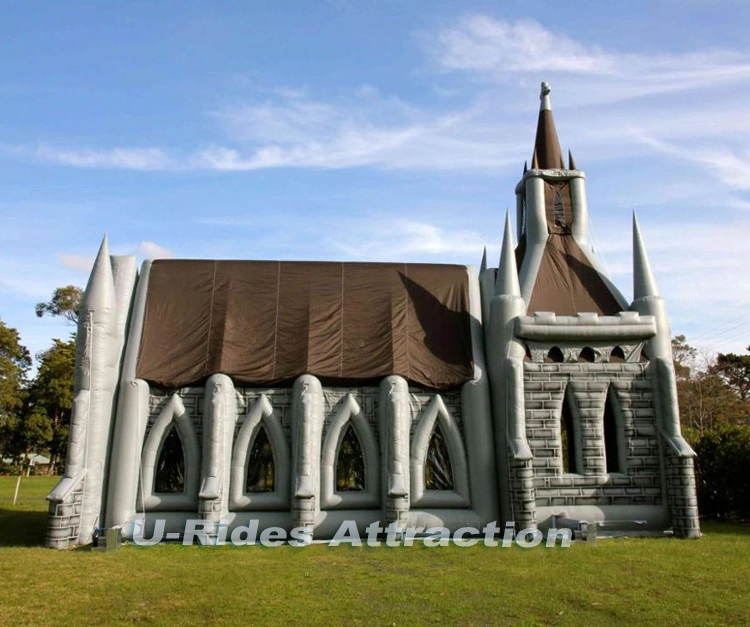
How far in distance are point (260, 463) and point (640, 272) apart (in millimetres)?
12601

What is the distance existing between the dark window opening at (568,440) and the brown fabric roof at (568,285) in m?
2.91

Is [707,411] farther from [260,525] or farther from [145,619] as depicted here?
[145,619]

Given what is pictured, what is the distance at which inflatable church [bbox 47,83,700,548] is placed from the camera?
56.5ft

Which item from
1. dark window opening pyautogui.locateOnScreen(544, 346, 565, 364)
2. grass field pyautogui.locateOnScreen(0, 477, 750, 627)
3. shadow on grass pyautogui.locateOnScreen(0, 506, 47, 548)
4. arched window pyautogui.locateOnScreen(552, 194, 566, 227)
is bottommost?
grass field pyautogui.locateOnScreen(0, 477, 750, 627)

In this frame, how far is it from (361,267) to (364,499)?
23.2ft

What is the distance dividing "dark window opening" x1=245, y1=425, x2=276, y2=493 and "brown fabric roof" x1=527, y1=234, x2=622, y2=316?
8.56m

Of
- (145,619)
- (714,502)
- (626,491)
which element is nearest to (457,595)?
(145,619)

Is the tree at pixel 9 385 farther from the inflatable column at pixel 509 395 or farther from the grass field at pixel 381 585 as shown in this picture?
the inflatable column at pixel 509 395

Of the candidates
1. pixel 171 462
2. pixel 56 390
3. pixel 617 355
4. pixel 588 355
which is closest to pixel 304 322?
pixel 171 462

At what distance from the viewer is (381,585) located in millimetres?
11867

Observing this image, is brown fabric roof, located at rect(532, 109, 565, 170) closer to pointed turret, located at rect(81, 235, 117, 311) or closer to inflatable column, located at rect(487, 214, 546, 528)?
inflatable column, located at rect(487, 214, 546, 528)

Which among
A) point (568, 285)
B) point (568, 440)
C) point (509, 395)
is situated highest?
point (568, 285)

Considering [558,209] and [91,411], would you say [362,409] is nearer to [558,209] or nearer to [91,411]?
[91,411]

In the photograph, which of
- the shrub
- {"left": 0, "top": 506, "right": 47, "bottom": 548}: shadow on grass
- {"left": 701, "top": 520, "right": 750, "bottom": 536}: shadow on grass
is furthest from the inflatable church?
the shrub
